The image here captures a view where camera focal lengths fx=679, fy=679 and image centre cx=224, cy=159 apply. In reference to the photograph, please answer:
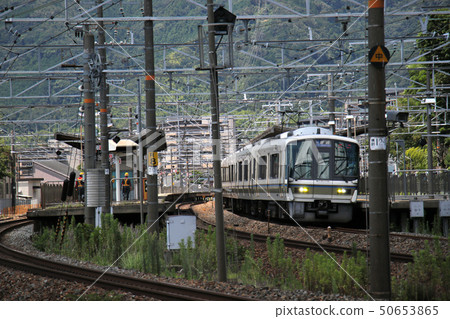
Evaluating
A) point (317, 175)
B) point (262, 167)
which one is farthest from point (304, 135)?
point (262, 167)

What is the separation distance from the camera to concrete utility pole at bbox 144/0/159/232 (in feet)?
51.3

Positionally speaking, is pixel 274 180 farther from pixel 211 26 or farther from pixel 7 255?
pixel 211 26

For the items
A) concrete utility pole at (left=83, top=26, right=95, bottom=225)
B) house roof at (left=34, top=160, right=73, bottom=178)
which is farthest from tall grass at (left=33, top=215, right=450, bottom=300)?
Result: house roof at (left=34, top=160, right=73, bottom=178)

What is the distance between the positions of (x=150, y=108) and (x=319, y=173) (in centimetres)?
637

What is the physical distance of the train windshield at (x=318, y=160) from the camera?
1995cm

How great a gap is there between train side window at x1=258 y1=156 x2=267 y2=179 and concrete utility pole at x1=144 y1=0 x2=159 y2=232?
23.8ft

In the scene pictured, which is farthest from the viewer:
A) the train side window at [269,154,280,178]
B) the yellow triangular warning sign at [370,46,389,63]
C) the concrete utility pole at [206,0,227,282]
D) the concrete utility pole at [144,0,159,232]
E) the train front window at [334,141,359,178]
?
the train side window at [269,154,280,178]

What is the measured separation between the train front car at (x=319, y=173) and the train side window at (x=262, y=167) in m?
2.68

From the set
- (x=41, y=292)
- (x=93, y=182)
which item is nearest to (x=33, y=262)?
(x=93, y=182)

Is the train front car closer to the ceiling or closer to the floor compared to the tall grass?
closer to the ceiling

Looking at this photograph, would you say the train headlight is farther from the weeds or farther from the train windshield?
the weeds

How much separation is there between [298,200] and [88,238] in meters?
6.38

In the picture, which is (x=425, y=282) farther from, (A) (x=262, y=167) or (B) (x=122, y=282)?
(A) (x=262, y=167)

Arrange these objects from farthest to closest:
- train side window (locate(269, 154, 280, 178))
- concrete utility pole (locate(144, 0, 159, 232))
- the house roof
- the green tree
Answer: the house roof → the green tree → train side window (locate(269, 154, 280, 178)) → concrete utility pole (locate(144, 0, 159, 232))
